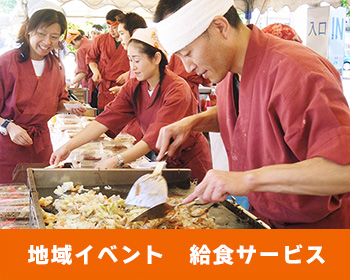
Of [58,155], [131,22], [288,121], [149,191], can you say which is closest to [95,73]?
[131,22]

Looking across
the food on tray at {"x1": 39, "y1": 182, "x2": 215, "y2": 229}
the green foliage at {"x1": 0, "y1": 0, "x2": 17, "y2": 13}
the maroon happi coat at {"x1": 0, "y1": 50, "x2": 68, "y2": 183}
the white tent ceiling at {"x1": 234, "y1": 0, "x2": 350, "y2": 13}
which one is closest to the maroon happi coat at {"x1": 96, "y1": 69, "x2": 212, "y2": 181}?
the maroon happi coat at {"x1": 0, "y1": 50, "x2": 68, "y2": 183}

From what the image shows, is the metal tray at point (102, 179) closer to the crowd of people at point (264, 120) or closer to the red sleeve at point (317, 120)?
the crowd of people at point (264, 120)

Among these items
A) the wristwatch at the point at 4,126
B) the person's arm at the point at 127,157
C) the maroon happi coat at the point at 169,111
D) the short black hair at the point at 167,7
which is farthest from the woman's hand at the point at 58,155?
the short black hair at the point at 167,7

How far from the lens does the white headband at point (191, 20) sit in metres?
1.44

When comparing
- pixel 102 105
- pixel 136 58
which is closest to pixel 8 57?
pixel 136 58

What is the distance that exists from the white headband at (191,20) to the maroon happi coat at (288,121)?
0.63 feet

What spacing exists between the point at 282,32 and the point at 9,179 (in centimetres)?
236

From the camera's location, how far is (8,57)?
3002 mm

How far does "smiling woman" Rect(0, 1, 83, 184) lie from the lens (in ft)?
9.55

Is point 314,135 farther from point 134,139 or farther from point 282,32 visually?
point 134,139

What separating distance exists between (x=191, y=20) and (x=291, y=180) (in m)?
0.69

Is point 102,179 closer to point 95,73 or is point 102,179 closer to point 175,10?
point 175,10

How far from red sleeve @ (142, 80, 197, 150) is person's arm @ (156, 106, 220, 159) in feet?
1.85

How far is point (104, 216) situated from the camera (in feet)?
5.85
